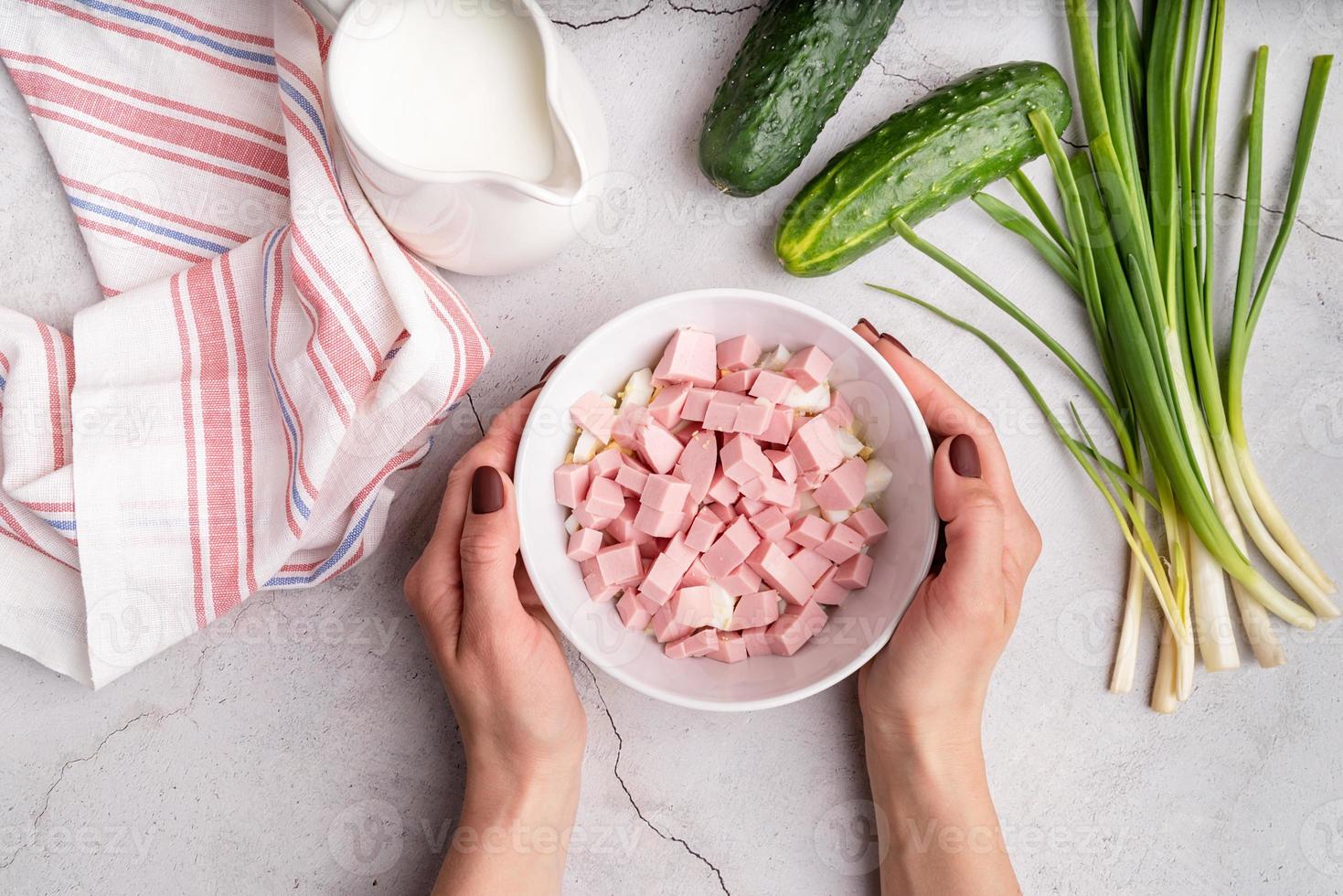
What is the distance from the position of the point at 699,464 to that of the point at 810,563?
0.16 metres

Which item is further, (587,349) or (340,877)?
(340,877)

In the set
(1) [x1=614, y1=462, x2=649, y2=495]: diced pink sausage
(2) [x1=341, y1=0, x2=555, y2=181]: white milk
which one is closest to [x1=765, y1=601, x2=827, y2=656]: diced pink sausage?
(1) [x1=614, y1=462, x2=649, y2=495]: diced pink sausage

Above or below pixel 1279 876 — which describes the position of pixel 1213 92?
above

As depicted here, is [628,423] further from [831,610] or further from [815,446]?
[831,610]

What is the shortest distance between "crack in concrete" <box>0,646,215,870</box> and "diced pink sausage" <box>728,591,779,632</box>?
666 millimetres

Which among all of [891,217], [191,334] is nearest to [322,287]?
[191,334]

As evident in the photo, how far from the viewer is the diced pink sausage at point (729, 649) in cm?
94

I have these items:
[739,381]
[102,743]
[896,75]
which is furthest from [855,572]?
[102,743]

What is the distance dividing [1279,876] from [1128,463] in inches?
22.0

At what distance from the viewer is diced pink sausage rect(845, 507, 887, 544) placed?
0.94m

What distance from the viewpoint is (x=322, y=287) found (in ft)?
2.97

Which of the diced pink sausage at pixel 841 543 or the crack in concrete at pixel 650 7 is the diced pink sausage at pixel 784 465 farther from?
the crack in concrete at pixel 650 7

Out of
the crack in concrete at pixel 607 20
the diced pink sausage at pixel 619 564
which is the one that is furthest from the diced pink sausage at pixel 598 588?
the crack in concrete at pixel 607 20

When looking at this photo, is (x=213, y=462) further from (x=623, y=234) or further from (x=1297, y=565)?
(x=1297, y=565)
